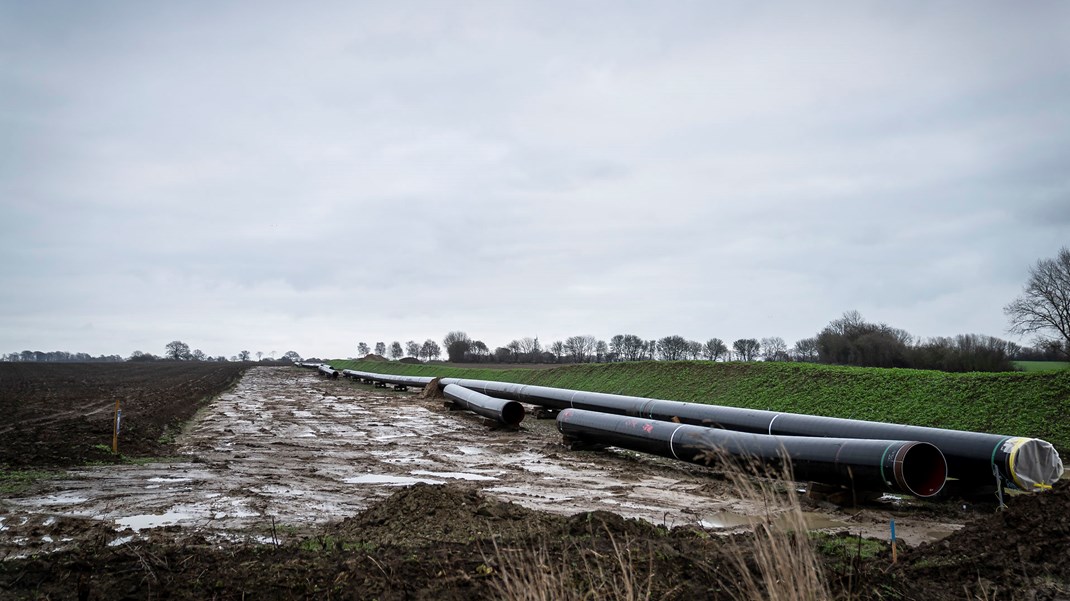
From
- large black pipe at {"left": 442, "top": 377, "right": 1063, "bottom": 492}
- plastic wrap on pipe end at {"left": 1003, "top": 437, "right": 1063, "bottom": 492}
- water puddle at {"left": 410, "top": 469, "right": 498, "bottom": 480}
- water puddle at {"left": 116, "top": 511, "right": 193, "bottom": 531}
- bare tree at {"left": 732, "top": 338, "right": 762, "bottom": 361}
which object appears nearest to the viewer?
water puddle at {"left": 116, "top": 511, "right": 193, "bottom": 531}

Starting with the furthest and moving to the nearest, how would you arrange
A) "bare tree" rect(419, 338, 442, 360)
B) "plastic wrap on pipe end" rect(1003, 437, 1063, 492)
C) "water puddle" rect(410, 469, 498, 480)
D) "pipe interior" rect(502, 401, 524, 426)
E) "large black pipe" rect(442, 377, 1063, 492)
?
1. "bare tree" rect(419, 338, 442, 360)
2. "pipe interior" rect(502, 401, 524, 426)
3. "water puddle" rect(410, 469, 498, 480)
4. "large black pipe" rect(442, 377, 1063, 492)
5. "plastic wrap on pipe end" rect(1003, 437, 1063, 492)

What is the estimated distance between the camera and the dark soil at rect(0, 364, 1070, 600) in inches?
200

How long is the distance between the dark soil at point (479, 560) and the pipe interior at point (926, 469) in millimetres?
2614

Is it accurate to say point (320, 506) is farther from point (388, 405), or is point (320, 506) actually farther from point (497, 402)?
Answer: point (388, 405)

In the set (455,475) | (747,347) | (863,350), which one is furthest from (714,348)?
(455,475)

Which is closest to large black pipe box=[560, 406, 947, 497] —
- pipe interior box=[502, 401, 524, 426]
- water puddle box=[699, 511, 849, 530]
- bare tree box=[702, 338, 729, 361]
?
water puddle box=[699, 511, 849, 530]

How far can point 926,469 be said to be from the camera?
1020cm

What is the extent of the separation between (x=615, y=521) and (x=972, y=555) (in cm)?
339

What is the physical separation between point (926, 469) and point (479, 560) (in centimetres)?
778

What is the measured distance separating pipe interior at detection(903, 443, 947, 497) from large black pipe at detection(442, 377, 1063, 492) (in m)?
0.30

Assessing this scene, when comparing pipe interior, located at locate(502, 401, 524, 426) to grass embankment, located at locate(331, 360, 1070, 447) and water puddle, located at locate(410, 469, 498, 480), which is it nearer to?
water puddle, located at locate(410, 469, 498, 480)

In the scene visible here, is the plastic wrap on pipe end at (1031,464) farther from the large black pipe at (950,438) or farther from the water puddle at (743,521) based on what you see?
the water puddle at (743,521)

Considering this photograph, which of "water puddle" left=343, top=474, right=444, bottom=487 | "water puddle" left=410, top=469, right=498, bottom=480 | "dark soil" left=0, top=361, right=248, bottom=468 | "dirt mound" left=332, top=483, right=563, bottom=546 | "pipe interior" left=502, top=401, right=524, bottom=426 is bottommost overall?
"water puddle" left=410, top=469, right=498, bottom=480

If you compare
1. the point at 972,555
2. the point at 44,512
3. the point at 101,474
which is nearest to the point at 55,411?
the point at 101,474
